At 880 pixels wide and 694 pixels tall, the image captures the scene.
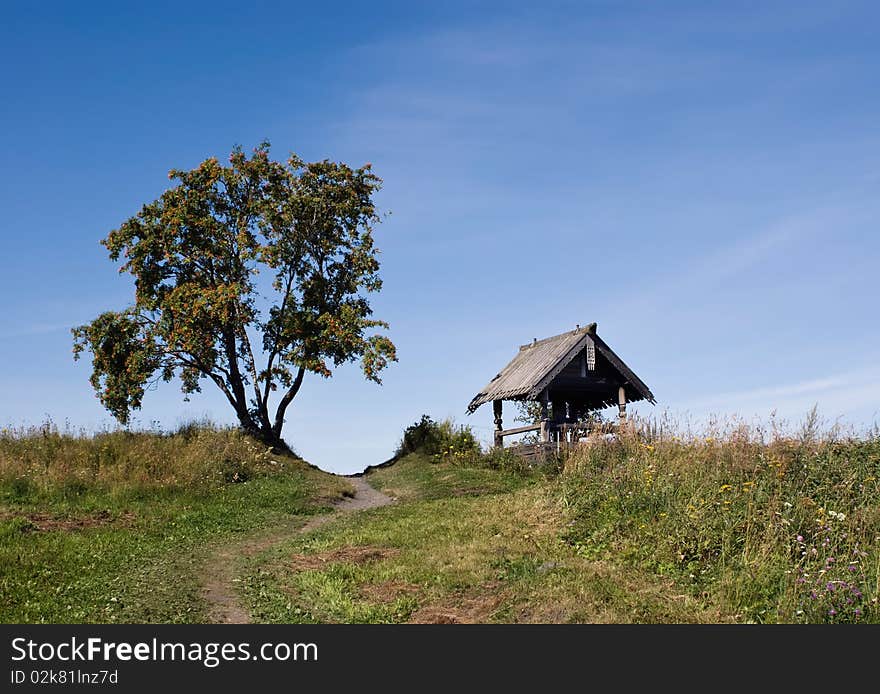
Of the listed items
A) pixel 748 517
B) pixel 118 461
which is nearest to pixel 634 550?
pixel 748 517

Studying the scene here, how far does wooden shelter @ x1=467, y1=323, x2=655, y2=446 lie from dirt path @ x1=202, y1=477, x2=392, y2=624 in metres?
8.68

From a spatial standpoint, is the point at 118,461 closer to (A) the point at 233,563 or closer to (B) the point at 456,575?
(A) the point at 233,563

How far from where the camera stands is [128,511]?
69.3 feet

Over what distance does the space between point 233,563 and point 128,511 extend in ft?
21.3

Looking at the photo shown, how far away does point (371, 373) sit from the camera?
108 feet

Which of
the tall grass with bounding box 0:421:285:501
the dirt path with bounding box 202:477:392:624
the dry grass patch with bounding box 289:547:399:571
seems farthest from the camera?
the tall grass with bounding box 0:421:285:501

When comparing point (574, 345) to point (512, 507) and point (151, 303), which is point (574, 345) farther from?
point (151, 303)

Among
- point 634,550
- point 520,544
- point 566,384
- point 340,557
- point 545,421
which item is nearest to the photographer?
point 634,550

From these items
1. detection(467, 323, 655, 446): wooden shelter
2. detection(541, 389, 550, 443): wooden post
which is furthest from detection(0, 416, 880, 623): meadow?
detection(467, 323, 655, 446): wooden shelter

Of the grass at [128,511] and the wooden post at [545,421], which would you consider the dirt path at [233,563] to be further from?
the wooden post at [545,421]

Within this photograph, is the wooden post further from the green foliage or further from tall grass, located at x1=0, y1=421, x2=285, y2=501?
tall grass, located at x1=0, y1=421, x2=285, y2=501

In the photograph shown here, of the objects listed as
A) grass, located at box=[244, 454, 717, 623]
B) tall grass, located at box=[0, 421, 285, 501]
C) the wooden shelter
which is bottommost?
grass, located at box=[244, 454, 717, 623]

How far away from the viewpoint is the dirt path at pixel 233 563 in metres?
12.3

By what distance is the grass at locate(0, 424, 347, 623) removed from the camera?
42.8 ft
